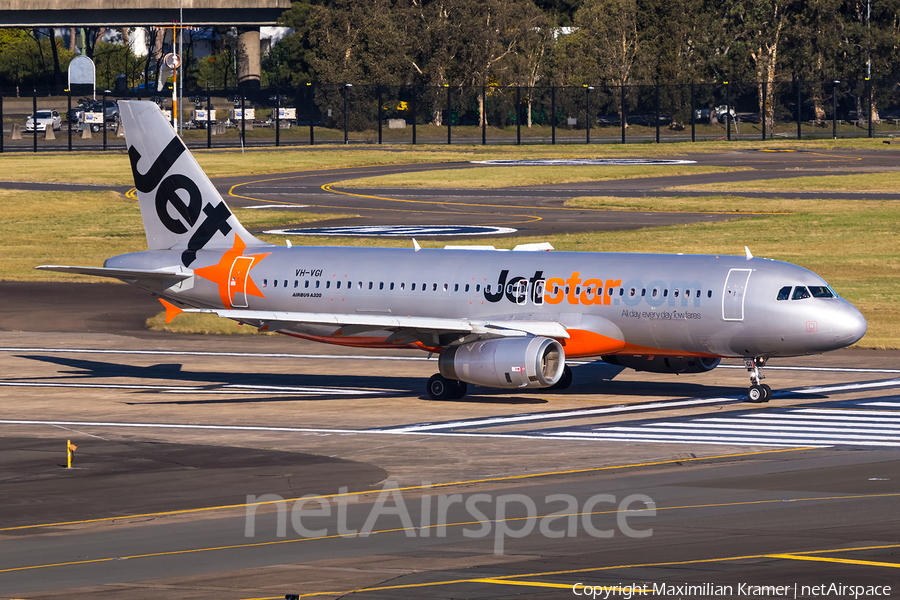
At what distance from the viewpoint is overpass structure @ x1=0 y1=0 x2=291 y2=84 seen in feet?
585

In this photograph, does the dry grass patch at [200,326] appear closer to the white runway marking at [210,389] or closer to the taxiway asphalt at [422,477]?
the taxiway asphalt at [422,477]

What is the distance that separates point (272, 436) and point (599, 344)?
10.4 meters

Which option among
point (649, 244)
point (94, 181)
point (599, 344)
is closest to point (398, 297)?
point (599, 344)

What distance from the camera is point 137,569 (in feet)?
70.7

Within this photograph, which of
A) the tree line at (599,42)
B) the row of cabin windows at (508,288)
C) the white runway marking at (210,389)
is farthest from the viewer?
the tree line at (599,42)

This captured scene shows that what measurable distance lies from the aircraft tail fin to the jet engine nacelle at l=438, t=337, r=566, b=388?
10305mm

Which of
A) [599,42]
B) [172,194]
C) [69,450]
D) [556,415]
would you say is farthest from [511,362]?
[599,42]

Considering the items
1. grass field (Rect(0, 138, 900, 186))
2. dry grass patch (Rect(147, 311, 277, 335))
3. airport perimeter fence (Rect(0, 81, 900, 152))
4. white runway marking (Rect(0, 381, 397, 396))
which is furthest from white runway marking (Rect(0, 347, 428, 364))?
airport perimeter fence (Rect(0, 81, 900, 152))

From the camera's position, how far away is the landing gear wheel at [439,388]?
4238 cm

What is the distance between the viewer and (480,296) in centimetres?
4247

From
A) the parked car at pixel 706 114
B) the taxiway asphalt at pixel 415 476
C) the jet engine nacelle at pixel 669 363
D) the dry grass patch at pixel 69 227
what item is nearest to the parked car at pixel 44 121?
the dry grass patch at pixel 69 227

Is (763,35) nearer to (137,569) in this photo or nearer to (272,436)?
(272,436)

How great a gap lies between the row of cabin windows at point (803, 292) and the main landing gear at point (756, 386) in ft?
7.36

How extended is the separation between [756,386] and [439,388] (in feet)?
31.2
